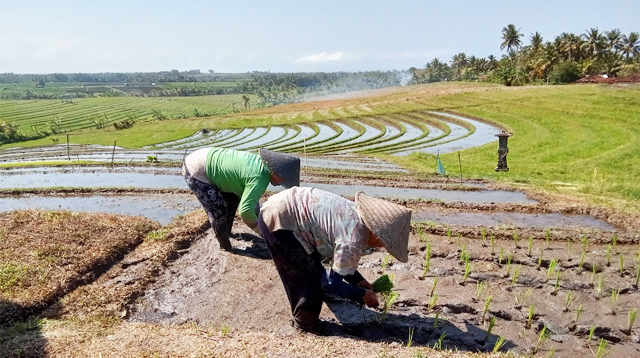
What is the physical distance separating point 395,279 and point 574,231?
12.3ft

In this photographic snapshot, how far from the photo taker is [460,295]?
5.27 m

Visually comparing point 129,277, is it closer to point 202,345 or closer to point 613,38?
point 202,345

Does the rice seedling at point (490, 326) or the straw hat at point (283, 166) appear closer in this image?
the rice seedling at point (490, 326)

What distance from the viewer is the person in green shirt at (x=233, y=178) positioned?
529cm

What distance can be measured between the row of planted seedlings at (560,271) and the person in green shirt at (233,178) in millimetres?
2077

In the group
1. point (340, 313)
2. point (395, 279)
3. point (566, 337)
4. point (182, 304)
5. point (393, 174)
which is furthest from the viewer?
point (393, 174)

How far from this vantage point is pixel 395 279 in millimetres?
5742

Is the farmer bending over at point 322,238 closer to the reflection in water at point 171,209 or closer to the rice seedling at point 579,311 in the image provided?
the rice seedling at point 579,311

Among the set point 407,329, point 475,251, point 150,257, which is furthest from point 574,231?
point 150,257

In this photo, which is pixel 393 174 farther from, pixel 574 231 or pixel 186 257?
pixel 186 257

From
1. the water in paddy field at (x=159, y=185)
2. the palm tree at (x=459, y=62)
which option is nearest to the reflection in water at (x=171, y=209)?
the water in paddy field at (x=159, y=185)

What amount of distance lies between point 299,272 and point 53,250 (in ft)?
13.3

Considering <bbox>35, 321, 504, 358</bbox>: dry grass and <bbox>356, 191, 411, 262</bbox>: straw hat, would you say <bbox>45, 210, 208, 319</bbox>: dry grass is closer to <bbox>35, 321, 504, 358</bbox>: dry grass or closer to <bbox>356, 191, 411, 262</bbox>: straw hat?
<bbox>35, 321, 504, 358</bbox>: dry grass

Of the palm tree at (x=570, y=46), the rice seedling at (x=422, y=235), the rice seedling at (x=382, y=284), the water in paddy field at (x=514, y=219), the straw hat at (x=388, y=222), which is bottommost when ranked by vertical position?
the water in paddy field at (x=514, y=219)
